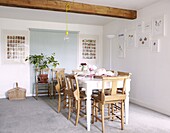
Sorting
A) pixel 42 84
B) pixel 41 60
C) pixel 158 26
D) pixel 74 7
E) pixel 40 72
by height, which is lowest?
pixel 42 84

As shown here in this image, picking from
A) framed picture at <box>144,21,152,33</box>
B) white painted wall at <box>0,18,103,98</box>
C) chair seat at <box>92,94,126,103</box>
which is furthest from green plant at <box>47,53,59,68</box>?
chair seat at <box>92,94,126,103</box>

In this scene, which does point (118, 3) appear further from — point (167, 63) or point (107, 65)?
point (107, 65)

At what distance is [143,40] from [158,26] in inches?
22.9

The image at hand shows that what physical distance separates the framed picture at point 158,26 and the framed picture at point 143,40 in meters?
0.26

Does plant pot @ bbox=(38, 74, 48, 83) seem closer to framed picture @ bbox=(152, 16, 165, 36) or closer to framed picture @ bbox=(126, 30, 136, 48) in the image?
framed picture @ bbox=(126, 30, 136, 48)

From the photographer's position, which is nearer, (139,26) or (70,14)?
(139,26)

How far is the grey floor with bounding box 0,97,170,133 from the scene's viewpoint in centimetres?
311

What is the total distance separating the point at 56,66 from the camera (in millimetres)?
6309

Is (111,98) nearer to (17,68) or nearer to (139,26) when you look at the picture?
(139,26)

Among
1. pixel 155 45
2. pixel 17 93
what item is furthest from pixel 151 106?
pixel 17 93

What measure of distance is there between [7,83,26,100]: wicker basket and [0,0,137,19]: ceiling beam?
2.67 m

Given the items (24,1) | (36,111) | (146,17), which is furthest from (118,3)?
(36,111)

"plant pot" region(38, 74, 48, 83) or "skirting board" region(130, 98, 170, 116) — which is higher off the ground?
"plant pot" region(38, 74, 48, 83)

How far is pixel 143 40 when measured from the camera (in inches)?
185
